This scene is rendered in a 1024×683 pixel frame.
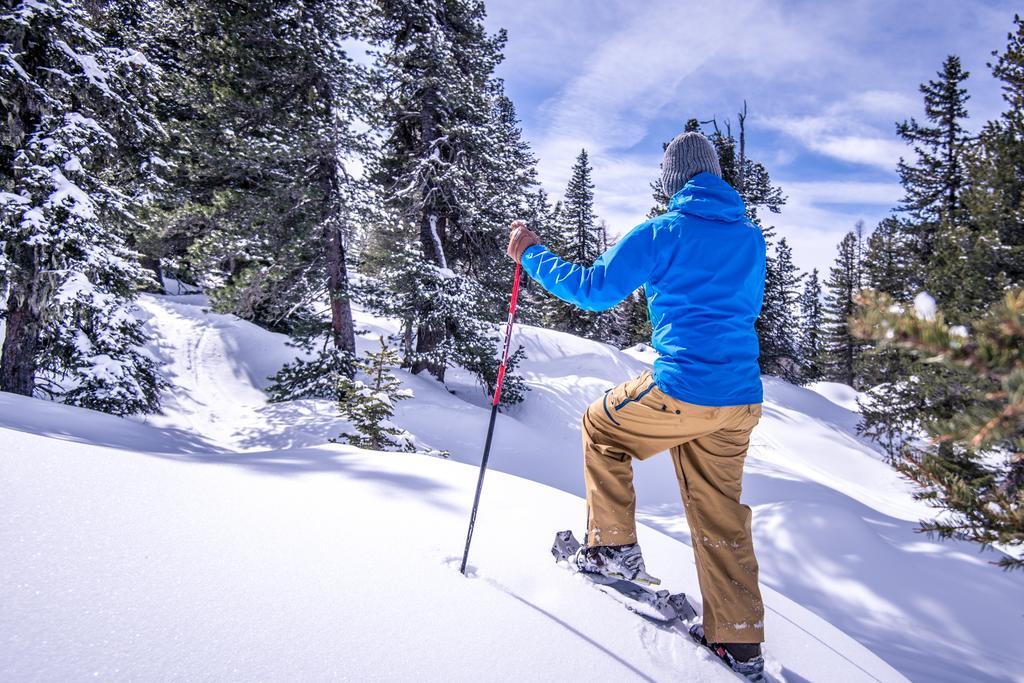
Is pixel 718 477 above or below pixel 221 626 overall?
above

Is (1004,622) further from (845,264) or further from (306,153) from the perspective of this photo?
(845,264)

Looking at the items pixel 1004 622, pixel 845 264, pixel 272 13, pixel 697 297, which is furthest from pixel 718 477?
pixel 845 264

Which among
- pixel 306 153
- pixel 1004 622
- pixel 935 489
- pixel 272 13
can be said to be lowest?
pixel 1004 622

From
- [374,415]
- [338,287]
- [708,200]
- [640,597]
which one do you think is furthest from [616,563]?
[338,287]

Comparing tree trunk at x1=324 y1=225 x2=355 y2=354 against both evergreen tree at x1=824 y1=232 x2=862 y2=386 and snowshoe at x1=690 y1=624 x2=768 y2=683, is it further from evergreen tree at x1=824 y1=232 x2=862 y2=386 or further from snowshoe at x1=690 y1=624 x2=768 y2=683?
evergreen tree at x1=824 y1=232 x2=862 y2=386

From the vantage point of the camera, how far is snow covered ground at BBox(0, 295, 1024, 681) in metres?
1.55

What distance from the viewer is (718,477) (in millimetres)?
2477

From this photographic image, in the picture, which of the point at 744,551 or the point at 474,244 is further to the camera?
the point at 474,244

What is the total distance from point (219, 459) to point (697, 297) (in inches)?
139

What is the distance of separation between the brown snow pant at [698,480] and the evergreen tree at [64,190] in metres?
8.01

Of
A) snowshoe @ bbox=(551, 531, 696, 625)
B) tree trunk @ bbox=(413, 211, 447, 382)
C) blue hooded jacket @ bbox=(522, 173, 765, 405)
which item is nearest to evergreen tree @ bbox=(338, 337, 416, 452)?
snowshoe @ bbox=(551, 531, 696, 625)

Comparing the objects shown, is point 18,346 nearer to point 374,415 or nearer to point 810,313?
point 374,415

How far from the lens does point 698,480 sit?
8.22 ft

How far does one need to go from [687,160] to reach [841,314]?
36829 millimetres
